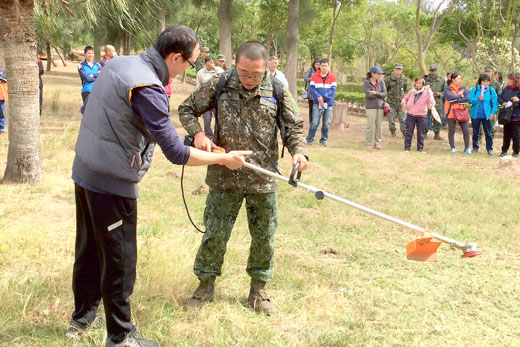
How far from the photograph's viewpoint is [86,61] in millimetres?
10891

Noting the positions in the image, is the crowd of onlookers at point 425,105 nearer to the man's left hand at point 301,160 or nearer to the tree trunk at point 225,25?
the tree trunk at point 225,25

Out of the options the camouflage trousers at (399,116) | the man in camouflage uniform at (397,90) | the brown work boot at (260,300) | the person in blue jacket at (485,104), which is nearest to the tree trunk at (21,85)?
the brown work boot at (260,300)

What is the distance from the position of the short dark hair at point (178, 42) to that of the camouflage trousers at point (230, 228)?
1129 mm

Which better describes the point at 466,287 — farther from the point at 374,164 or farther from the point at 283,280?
the point at 374,164

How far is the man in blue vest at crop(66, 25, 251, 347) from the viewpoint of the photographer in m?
2.72

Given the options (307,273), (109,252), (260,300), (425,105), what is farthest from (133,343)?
(425,105)

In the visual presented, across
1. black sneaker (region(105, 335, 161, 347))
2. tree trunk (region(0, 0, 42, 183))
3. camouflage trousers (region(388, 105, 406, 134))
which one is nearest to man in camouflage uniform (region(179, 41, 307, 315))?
black sneaker (region(105, 335, 161, 347))

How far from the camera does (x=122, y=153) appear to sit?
110 inches

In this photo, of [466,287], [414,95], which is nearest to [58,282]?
[466,287]

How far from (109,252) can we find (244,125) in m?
1.27

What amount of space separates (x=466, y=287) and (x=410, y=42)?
39.6 metres

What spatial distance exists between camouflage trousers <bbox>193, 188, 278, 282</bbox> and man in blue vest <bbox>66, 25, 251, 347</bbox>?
0.59m

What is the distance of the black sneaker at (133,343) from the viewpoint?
304 centimetres

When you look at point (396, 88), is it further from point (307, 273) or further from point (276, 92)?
point (276, 92)
